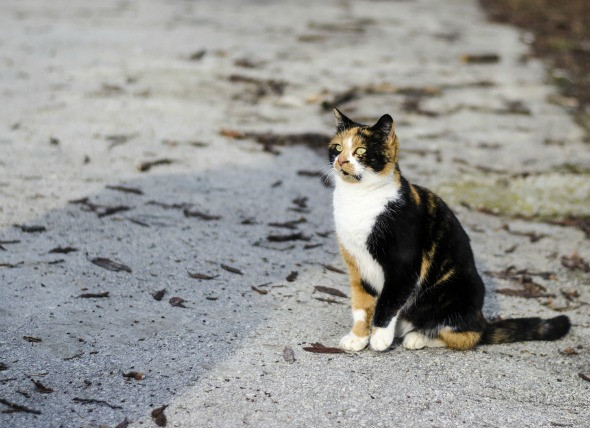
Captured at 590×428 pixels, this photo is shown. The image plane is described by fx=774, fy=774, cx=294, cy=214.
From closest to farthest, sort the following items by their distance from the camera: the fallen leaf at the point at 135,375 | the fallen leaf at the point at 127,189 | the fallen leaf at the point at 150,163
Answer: the fallen leaf at the point at 135,375 → the fallen leaf at the point at 127,189 → the fallen leaf at the point at 150,163

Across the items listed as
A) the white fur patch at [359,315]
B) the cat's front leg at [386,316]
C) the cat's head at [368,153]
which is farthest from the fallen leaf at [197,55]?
the cat's front leg at [386,316]

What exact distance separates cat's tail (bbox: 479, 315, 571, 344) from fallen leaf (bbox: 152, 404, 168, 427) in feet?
5.36

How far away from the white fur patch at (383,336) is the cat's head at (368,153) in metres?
0.67

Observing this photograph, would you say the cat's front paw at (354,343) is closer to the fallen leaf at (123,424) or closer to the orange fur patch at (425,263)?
the orange fur patch at (425,263)

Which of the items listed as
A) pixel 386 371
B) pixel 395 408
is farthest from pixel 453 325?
pixel 395 408

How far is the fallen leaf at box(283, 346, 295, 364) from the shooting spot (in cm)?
332

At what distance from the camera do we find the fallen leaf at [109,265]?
4078mm

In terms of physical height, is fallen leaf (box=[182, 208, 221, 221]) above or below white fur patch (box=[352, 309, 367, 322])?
below

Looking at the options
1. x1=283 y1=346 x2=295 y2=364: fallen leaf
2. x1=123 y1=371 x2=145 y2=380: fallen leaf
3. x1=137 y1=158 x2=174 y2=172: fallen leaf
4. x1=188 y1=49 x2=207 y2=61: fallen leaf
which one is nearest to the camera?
x1=123 y1=371 x2=145 y2=380: fallen leaf

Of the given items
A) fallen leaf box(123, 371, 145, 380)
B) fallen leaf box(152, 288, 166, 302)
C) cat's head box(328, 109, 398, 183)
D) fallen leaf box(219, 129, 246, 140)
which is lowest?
fallen leaf box(152, 288, 166, 302)

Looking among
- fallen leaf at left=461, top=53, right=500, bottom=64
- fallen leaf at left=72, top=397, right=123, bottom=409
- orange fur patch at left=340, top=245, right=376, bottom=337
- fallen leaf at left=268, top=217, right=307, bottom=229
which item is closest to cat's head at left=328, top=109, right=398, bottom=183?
orange fur patch at left=340, top=245, right=376, bottom=337

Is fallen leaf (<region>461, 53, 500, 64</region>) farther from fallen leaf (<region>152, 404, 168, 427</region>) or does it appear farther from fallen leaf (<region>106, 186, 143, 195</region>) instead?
fallen leaf (<region>152, 404, 168, 427</region>)

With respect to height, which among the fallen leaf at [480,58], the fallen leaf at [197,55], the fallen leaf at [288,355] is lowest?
the fallen leaf at [288,355]

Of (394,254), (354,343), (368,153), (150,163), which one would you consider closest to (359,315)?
(354,343)
